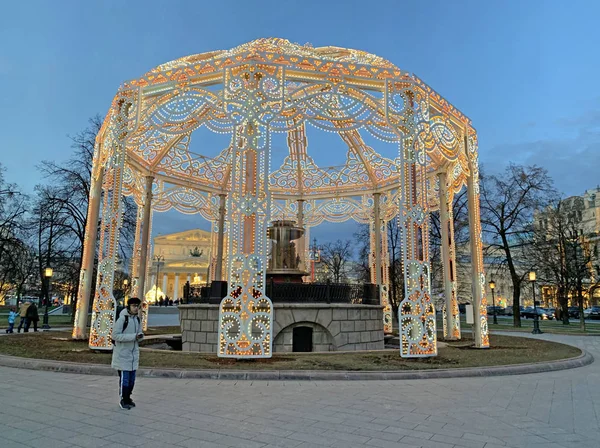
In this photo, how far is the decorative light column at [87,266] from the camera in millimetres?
13242

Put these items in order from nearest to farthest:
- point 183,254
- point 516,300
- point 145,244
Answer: point 145,244
point 516,300
point 183,254

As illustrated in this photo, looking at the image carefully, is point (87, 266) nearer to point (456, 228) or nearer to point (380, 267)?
point (380, 267)

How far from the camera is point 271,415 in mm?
5277

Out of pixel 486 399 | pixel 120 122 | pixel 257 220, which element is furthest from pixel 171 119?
pixel 486 399

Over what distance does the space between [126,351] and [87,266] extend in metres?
8.87

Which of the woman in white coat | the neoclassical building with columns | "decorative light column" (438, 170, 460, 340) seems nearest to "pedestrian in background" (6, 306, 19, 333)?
the woman in white coat

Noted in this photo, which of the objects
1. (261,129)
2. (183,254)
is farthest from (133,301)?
(183,254)

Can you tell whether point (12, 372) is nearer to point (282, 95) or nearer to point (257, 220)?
point (257, 220)

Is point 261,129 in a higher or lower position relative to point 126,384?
higher

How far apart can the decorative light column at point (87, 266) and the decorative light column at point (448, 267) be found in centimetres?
1178

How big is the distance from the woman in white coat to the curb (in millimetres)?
2299

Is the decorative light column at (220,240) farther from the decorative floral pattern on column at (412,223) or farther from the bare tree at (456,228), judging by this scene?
the bare tree at (456,228)

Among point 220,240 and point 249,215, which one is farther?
point 220,240

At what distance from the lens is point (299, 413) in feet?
17.7
